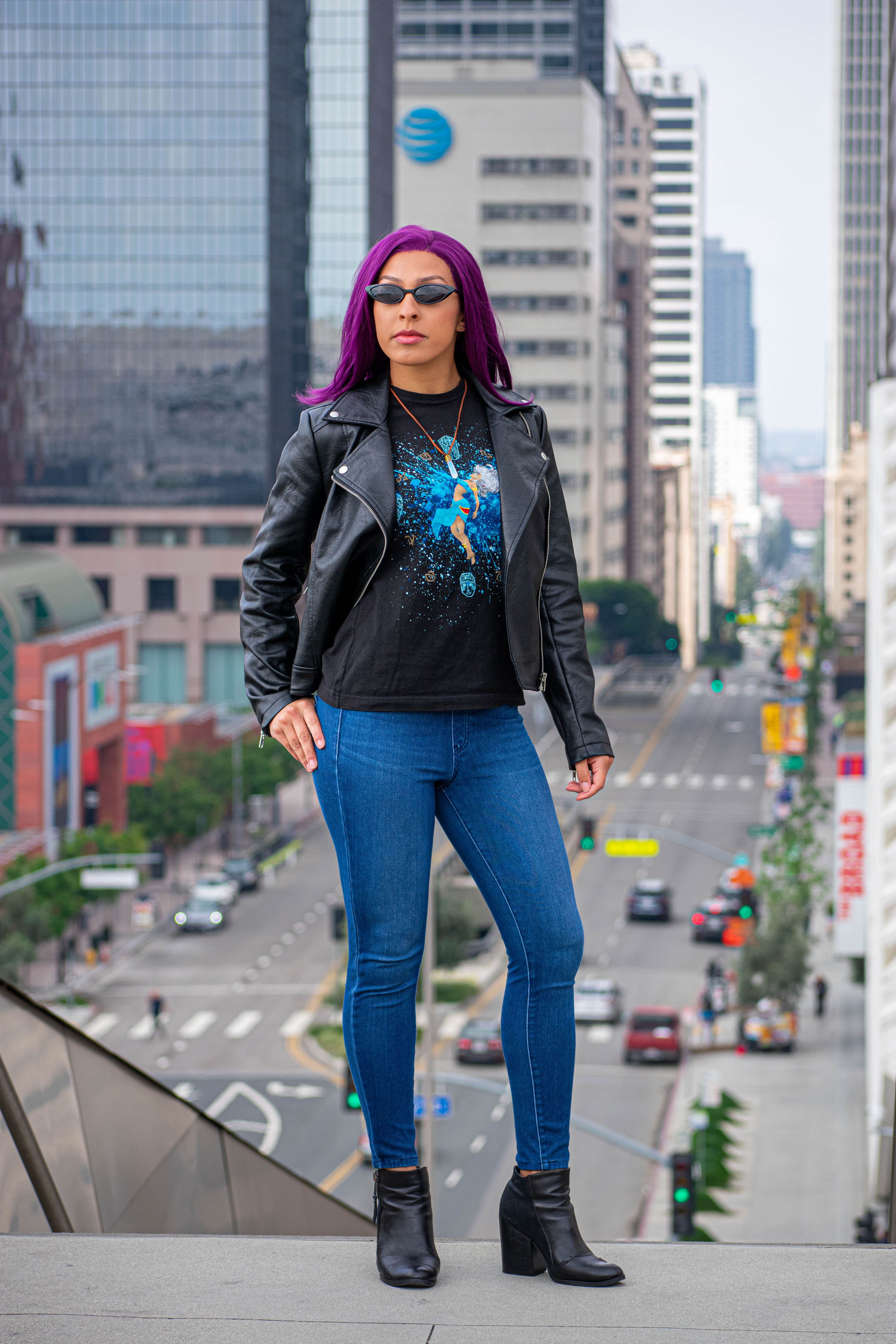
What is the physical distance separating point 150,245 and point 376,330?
103 metres

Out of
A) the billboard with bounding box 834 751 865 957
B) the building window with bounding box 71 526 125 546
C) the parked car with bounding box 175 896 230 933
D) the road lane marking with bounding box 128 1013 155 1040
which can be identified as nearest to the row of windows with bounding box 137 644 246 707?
the building window with bounding box 71 526 125 546

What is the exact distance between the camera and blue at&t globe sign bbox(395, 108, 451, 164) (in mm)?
118438

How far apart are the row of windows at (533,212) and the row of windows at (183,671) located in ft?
125

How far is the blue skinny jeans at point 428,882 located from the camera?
419cm

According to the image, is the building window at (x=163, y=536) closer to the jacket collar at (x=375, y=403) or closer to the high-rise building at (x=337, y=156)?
the high-rise building at (x=337, y=156)

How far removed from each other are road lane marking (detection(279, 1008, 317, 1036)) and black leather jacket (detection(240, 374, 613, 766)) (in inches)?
1690

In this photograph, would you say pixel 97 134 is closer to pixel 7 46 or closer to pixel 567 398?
pixel 7 46

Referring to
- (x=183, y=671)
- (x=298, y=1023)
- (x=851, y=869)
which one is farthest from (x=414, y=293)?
(x=183, y=671)

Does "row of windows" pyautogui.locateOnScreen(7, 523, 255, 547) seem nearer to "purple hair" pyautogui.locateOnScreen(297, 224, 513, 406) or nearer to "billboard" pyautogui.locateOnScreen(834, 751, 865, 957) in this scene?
"billboard" pyautogui.locateOnScreen(834, 751, 865, 957)

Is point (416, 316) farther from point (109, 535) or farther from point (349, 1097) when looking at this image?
point (109, 535)

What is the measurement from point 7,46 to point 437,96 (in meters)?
32.2

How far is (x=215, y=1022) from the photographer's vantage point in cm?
4734

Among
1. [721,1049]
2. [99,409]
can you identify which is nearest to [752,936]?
[721,1049]

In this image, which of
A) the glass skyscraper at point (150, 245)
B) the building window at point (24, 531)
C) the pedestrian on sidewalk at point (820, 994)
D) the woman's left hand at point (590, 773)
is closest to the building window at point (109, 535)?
the glass skyscraper at point (150, 245)
